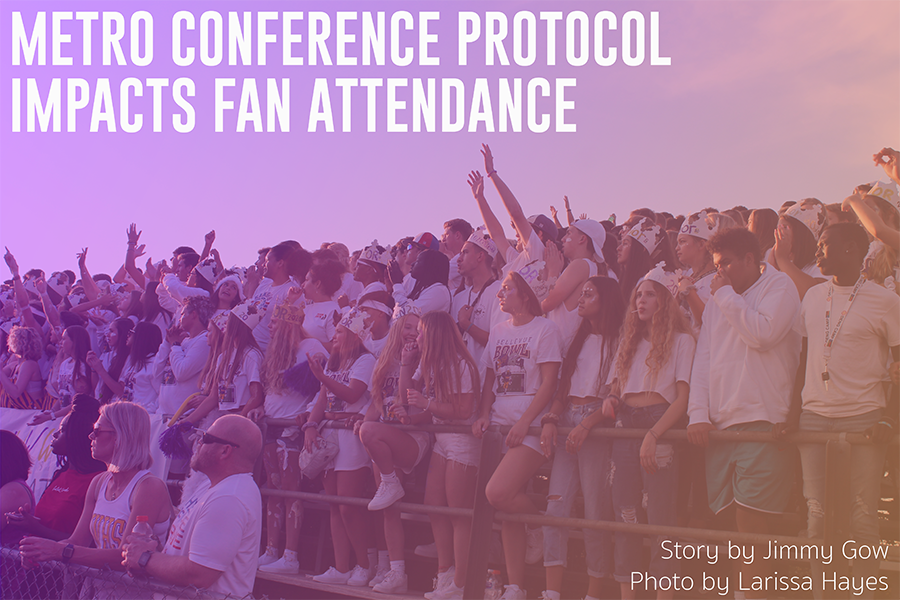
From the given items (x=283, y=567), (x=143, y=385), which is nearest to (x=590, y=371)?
(x=283, y=567)

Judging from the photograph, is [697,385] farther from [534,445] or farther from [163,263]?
[163,263]

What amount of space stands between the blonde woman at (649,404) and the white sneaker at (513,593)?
→ 29.0 inches

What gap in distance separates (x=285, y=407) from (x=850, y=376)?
4656 millimetres

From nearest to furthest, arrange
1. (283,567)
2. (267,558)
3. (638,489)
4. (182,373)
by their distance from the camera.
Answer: (638,489)
(283,567)
(267,558)
(182,373)

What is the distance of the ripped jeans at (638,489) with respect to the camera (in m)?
4.70

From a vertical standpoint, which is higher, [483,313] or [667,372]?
[483,313]

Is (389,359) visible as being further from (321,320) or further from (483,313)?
(321,320)

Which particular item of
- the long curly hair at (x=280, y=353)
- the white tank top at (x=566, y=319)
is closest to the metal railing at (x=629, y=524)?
the white tank top at (x=566, y=319)

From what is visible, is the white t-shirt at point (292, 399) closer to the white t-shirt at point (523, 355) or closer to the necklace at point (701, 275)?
the white t-shirt at point (523, 355)

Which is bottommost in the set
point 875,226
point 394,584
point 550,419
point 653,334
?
point 394,584

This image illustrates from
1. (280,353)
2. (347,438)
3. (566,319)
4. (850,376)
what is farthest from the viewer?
(280,353)

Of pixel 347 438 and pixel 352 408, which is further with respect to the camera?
pixel 352 408

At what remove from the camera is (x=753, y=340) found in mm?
4684

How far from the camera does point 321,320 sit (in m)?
7.35
